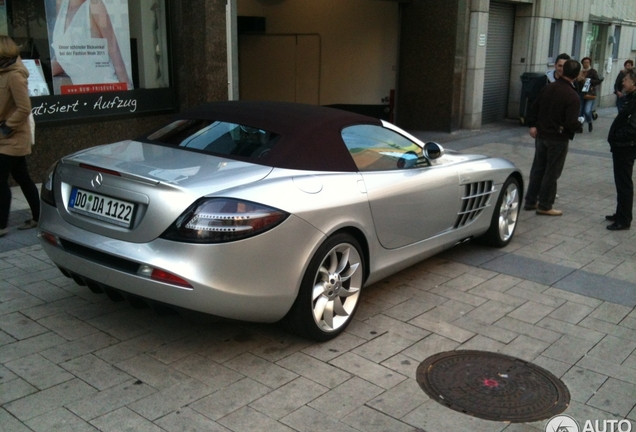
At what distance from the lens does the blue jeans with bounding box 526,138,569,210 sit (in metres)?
8.02

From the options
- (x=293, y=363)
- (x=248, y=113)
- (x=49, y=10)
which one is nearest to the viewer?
(x=293, y=363)

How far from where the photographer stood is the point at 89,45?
356 inches

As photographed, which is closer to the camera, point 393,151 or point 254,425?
point 254,425

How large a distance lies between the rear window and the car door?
65cm

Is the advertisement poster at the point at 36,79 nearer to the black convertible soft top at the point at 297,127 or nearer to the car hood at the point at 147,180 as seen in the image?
the black convertible soft top at the point at 297,127

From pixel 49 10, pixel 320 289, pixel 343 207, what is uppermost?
pixel 49 10

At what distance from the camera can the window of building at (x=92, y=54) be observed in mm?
8438

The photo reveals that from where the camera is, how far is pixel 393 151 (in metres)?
5.32

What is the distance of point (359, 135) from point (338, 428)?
2.31 metres

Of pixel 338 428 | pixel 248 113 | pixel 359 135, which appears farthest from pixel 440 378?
pixel 248 113

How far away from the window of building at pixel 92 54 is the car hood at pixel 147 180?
447cm

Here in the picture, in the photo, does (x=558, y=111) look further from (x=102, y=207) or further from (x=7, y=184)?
(x=7, y=184)

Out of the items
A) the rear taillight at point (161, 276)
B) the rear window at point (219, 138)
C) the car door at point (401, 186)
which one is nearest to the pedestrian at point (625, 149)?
the car door at point (401, 186)

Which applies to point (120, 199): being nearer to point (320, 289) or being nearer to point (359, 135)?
point (320, 289)
